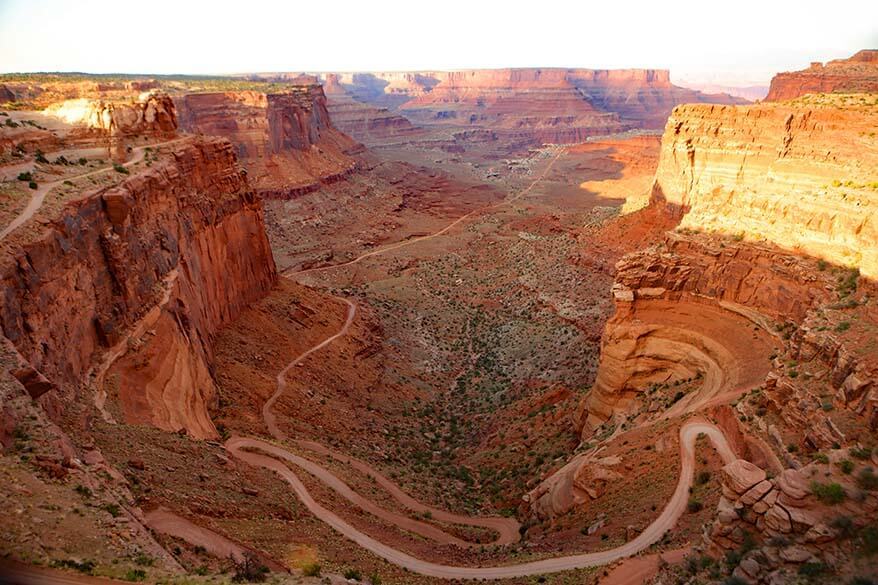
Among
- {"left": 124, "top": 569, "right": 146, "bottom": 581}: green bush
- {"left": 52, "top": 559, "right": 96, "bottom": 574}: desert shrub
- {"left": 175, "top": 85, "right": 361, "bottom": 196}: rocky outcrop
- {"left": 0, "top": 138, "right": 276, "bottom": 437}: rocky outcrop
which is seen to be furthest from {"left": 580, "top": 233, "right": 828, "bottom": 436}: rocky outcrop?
{"left": 175, "top": 85, "right": 361, "bottom": 196}: rocky outcrop

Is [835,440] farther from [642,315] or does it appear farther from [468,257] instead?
[468,257]

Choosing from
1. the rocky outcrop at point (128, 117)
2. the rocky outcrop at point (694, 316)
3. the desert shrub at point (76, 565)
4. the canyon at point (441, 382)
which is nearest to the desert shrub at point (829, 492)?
the canyon at point (441, 382)

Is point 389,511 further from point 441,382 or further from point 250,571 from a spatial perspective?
point 441,382

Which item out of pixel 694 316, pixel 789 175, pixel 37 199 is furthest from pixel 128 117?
pixel 789 175

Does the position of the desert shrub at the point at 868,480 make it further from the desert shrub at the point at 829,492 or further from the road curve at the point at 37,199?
the road curve at the point at 37,199

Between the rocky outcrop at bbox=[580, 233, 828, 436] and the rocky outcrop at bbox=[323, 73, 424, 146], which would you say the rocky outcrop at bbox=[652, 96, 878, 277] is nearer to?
the rocky outcrop at bbox=[580, 233, 828, 436]
